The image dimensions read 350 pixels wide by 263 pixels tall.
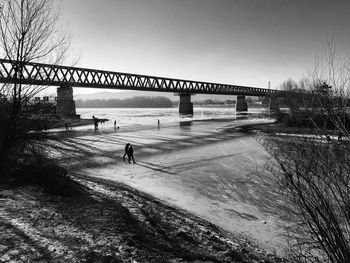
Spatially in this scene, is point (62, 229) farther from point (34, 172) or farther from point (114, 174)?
point (114, 174)

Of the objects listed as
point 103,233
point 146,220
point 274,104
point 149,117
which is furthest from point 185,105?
point 103,233

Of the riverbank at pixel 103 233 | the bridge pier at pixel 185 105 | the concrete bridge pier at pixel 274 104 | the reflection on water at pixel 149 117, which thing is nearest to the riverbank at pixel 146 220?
the riverbank at pixel 103 233

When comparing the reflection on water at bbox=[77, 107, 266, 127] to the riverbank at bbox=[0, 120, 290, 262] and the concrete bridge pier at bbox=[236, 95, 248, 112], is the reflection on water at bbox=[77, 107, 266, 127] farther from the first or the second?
the riverbank at bbox=[0, 120, 290, 262]

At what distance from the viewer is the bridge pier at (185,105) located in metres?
97.6

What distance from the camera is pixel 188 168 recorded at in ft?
53.1

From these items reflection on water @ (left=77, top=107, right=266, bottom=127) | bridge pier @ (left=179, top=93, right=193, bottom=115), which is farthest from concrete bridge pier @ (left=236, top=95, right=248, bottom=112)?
bridge pier @ (left=179, top=93, right=193, bottom=115)

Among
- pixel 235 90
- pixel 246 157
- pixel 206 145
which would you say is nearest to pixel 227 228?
pixel 246 157

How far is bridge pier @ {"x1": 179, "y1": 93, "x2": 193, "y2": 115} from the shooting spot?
3843 inches

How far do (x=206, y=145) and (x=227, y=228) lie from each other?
1765 centimetres

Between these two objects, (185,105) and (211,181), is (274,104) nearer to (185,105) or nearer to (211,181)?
(211,181)

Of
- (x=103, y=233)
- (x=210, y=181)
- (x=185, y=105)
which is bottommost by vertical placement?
(x=210, y=181)

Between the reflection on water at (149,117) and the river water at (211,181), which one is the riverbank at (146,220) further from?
the reflection on water at (149,117)

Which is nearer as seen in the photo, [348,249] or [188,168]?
[348,249]

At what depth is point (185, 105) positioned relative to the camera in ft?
328
